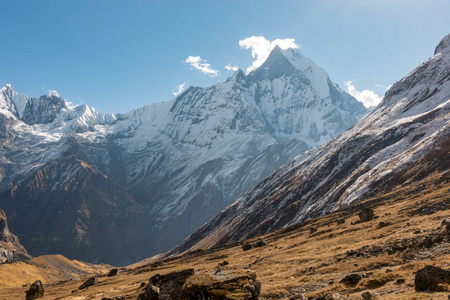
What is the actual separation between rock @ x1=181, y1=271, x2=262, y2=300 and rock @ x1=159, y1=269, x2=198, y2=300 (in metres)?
6.75

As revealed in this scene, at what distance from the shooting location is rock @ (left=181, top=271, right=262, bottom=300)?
20.4 metres

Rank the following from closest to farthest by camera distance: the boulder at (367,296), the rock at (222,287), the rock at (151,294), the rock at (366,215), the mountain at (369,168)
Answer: the boulder at (367,296) → the rock at (222,287) → the rock at (151,294) → the rock at (366,215) → the mountain at (369,168)

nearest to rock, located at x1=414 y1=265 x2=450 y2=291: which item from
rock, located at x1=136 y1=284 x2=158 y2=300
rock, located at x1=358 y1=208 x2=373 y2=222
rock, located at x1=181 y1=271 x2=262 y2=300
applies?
rock, located at x1=181 y1=271 x2=262 y2=300

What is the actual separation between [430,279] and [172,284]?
20.3 metres

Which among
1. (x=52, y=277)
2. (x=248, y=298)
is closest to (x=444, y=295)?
(x=248, y=298)

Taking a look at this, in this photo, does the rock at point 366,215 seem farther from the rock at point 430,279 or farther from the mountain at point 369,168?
the mountain at point 369,168

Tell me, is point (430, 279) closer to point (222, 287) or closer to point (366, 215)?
point (222, 287)

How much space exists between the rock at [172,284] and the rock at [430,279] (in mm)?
17439

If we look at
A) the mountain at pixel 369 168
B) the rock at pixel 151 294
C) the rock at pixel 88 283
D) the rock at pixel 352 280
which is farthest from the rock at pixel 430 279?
the mountain at pixel 369 168

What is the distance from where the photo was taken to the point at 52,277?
190 meters

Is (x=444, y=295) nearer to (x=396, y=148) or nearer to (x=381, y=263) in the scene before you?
(x=381, y=263)

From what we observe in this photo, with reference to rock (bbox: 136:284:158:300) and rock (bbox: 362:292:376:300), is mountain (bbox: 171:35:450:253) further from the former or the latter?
rock (bbox: 362:292:376:300)

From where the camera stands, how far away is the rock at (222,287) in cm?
2038

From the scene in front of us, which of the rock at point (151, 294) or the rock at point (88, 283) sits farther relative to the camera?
the rock at point (88, 283)
